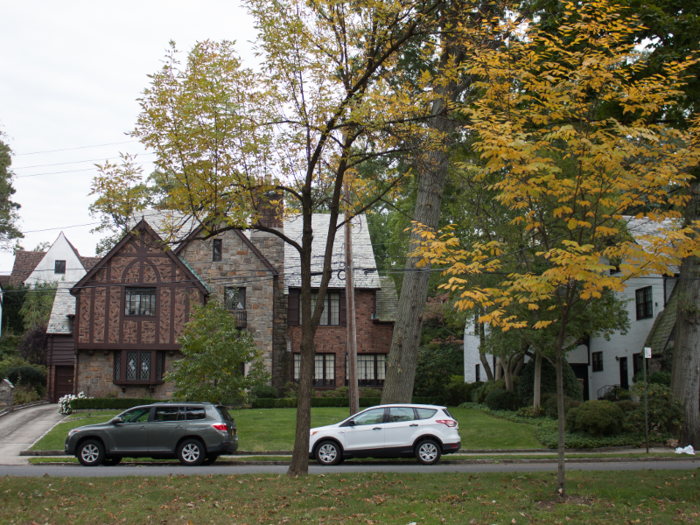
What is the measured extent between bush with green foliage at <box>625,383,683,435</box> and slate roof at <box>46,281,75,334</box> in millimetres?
31618

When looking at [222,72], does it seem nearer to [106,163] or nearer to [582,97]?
[106,163]

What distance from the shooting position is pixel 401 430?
51.8 ft

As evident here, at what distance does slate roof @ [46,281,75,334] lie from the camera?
36500 millimetres

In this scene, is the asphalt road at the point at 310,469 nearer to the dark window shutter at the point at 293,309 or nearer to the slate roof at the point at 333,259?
the slate roof at the point at 333,259

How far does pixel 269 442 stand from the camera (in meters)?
19.8

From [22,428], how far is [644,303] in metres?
28.6

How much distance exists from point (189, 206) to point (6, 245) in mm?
45826

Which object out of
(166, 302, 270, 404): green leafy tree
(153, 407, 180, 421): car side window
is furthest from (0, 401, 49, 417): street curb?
(153, 407, 180, 421): car side window

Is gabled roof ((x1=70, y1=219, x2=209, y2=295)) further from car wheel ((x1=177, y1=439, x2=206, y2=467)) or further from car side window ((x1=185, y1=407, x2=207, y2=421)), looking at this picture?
car wheel ((x1=177, y1=439, x2=206, y2=467))

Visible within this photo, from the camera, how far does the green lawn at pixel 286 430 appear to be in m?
19.7

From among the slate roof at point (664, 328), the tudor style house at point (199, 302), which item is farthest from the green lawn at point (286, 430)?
the slate roof at point (664, 328)

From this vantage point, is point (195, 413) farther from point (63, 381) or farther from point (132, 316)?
point (63, 381)

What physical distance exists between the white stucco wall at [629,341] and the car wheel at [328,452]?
18.1 metres

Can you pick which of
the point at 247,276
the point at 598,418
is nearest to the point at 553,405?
the point at 598,418
